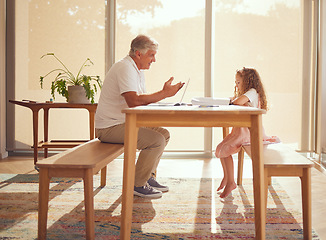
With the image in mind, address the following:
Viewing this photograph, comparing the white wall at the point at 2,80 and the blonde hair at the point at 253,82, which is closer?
the blonde hair at the point at 253,82

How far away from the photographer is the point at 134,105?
281 cm

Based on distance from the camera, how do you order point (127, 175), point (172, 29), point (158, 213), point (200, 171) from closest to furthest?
point (127, 175) → point (158, 213) → point (200, 171) → point (172, 29)

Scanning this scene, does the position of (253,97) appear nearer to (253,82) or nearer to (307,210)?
(253,82)

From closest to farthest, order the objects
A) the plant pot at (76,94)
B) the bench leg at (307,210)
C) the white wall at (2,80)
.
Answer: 1. the bench leg at (307,210)
2. the plant pot at (76,94)
3. the white wall at (2,80)

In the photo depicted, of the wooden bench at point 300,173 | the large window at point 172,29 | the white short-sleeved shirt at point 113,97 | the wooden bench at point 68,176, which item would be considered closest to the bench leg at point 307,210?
the wooden bench at point 300,173

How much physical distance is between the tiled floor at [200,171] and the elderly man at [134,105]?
0.95 m

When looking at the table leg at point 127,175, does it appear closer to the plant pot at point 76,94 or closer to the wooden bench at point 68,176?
the wooden bench at point 68,176

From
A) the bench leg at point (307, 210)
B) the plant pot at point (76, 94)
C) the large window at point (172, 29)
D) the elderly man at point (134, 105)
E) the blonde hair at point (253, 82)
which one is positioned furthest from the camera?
the large window at point (172, 29)

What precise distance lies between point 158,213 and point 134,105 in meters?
0.70

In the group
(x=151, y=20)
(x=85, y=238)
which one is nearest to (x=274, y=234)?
(x=85, y=238)

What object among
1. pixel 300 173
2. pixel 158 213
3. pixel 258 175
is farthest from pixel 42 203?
pixel 300 173

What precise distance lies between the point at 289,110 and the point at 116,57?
2156 mm

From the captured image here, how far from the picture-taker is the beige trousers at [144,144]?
2889mm

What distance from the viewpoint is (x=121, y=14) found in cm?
509
